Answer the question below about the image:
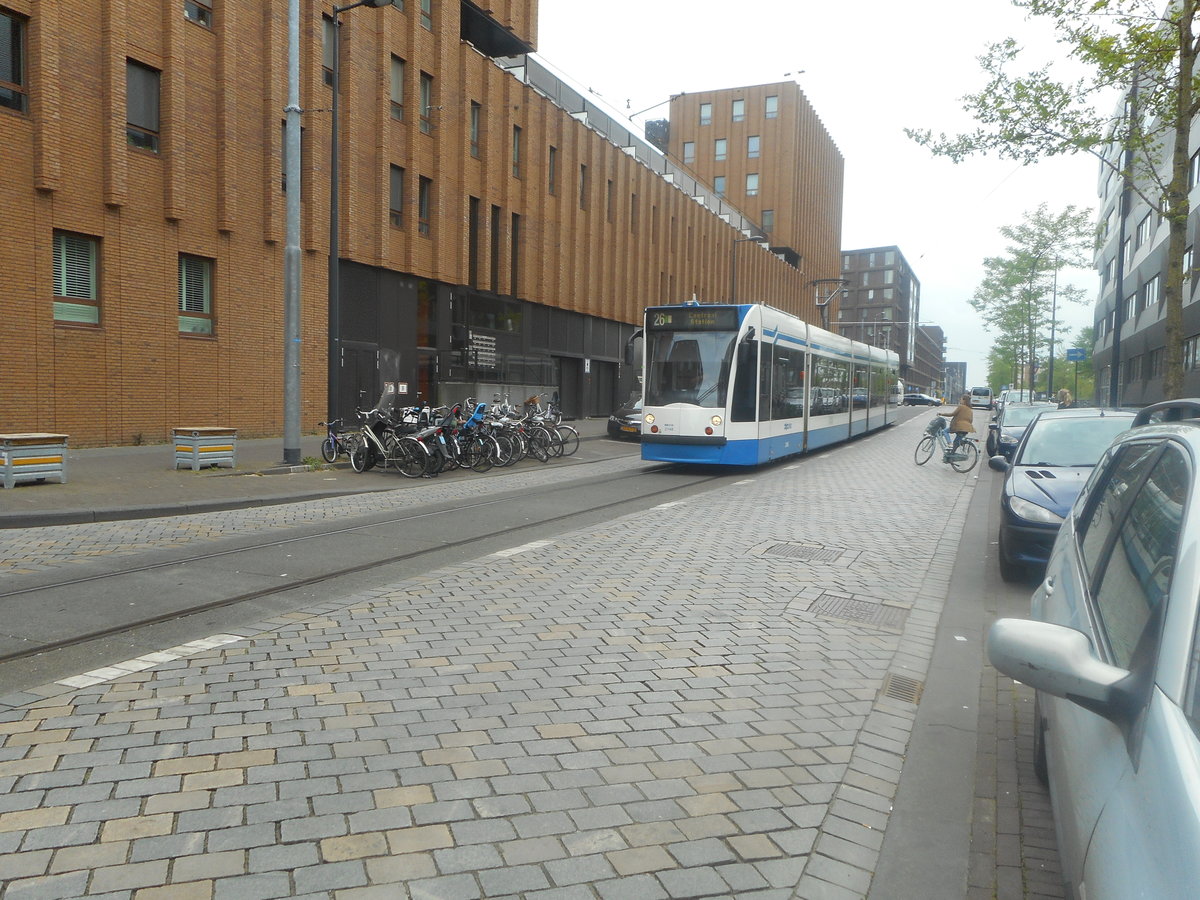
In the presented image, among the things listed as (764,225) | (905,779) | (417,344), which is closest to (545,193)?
(417,344)

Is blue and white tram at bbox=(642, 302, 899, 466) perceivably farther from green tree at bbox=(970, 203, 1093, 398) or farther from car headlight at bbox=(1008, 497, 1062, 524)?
green tree at bbox=(970, 203, 1093, 398)

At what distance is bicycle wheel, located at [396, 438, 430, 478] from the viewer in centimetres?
1556

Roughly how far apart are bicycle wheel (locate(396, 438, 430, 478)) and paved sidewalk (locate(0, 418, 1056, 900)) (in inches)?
347

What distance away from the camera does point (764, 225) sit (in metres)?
69.4

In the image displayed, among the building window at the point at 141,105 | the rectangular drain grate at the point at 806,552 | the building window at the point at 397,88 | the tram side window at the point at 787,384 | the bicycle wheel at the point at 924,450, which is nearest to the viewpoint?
the rectangular drain grate at the point at 806,552

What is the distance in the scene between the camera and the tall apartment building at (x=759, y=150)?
67875 millimetres

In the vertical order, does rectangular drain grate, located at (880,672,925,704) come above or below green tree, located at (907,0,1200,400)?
below

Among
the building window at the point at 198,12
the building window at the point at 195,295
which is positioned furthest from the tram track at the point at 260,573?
the building window at the point at 198,12

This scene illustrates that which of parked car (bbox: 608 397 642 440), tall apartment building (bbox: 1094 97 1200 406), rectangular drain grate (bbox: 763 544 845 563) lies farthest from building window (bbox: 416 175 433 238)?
rectangular drain grate (bbox: 763 544 845 563)

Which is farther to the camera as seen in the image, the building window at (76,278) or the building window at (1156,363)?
the building window at (1156,363)

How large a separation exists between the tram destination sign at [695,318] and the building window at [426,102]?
1392 centimetres

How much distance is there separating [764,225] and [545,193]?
3929 cm

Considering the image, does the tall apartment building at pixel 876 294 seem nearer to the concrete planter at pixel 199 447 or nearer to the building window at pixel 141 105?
the building window at pixel 141 105

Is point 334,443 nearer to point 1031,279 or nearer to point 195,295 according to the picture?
point 195,295
